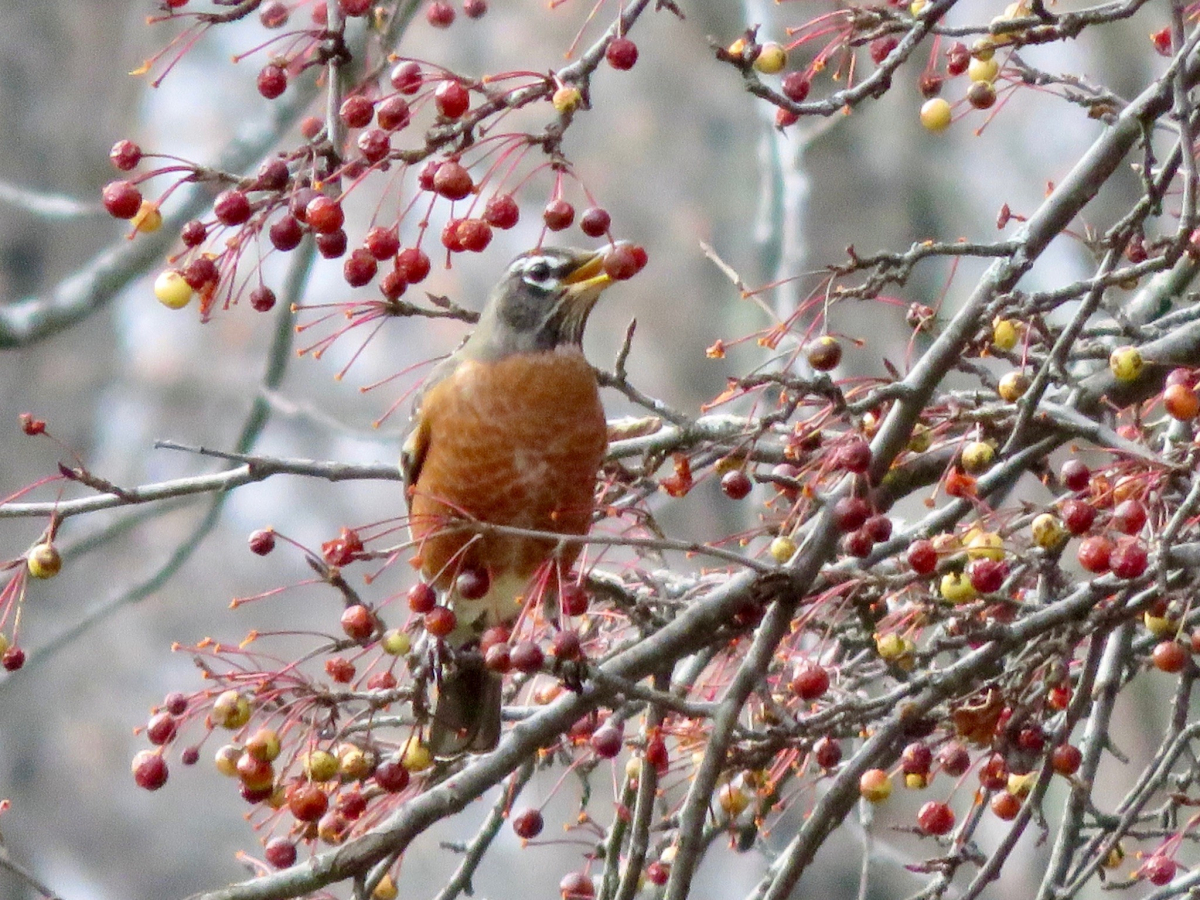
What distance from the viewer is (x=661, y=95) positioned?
11438 mm

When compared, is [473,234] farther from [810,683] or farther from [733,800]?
[733,800]

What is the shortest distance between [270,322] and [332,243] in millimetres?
9516

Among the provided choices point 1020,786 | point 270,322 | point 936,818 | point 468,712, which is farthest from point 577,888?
point 270,322

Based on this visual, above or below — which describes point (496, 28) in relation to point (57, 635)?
above

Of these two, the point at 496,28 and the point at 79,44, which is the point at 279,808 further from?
the point at 496,28

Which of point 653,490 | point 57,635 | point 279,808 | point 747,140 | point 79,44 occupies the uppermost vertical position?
point 747,140

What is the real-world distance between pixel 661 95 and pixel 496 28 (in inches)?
55.5

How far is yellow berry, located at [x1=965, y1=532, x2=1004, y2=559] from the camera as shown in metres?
1.80

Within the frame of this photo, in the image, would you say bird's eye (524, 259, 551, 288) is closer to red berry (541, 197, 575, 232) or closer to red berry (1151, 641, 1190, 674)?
red berry (541, 197, 575, 232)

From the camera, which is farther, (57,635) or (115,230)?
(115,230)

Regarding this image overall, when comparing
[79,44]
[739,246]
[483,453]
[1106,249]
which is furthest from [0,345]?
[739,246]

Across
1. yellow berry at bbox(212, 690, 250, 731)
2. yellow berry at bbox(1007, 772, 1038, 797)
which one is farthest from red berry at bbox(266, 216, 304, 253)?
yellow berry at bbox(1007, 772, 1038, 797)

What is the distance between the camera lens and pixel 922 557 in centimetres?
177

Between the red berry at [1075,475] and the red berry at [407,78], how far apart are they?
0.96 m
